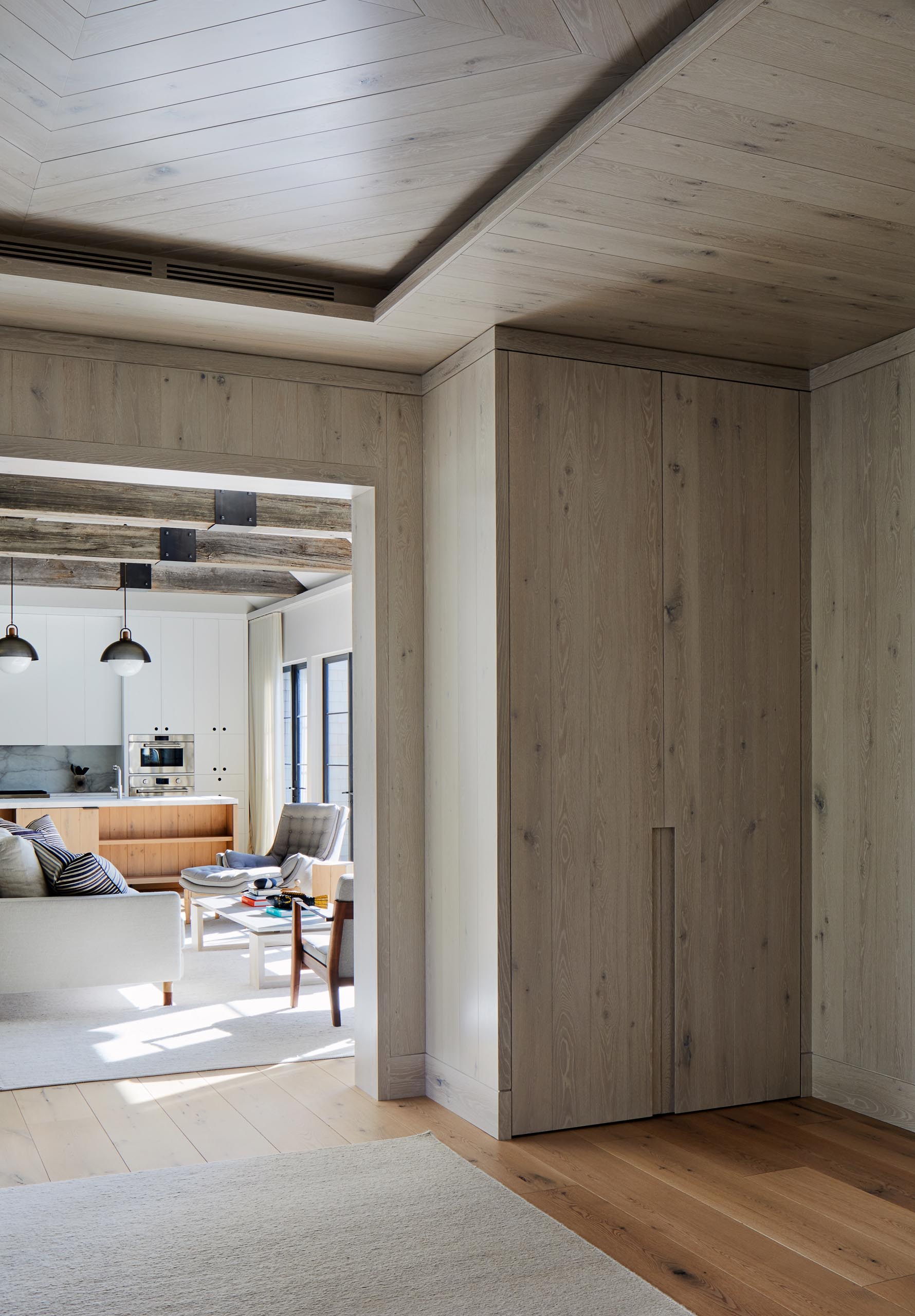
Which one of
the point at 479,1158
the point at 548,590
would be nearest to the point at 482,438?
the point at 548,590

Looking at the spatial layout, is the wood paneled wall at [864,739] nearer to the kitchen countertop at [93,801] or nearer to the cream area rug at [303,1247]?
the cream area rug at [303,1247]

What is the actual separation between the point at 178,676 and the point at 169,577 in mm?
1746

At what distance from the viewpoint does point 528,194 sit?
288 centimetres

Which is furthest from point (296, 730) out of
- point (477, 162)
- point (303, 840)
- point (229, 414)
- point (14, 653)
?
point (477, 162)

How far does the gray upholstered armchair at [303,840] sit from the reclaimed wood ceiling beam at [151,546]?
5.85ft

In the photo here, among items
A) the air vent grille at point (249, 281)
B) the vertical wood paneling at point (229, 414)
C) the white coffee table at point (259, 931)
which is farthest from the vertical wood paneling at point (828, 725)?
the white coffee table at point (259, 931)

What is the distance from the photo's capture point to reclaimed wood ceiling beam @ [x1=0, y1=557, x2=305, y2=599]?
30.4ft

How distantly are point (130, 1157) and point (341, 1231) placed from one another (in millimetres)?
917

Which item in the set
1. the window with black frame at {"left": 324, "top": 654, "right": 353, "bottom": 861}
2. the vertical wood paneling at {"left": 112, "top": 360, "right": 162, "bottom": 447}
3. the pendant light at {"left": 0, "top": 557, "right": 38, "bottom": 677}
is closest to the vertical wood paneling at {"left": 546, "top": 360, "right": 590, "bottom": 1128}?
the vertical wood paneling at {"left": 112, "top": 360, "right": 162, "bottom": 447}

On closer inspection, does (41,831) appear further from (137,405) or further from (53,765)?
(137,405)

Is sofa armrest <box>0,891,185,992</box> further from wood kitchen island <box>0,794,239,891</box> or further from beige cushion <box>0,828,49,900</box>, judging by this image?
wood kitchen island <box>0,794,239,891</box>

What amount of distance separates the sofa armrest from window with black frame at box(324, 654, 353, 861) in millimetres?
3701

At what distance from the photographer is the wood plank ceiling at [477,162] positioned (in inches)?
91.7

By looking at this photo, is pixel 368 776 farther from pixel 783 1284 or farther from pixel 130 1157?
pixel 783 1284
